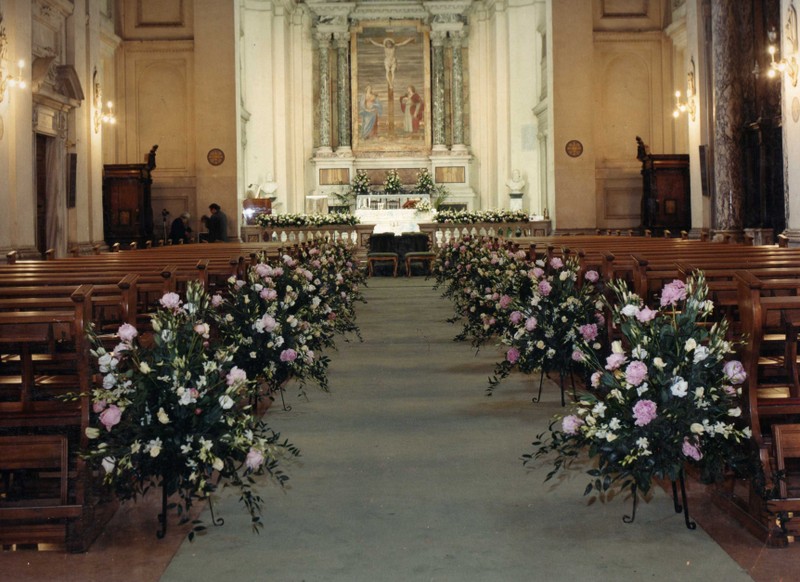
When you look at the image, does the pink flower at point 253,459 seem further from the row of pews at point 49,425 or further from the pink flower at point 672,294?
the pink flower at point 672,294

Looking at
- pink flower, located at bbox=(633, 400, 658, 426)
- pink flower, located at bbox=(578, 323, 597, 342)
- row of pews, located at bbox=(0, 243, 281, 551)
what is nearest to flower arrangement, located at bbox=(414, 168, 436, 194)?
pink flower, located at bbox=(578, 323, 597, 342)

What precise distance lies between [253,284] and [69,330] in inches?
86.5

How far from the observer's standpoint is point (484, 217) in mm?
22188

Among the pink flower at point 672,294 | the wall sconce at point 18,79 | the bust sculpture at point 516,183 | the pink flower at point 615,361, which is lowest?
the pink flower at point 615,361

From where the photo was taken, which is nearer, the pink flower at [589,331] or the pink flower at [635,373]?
the pink flower at [635,373]

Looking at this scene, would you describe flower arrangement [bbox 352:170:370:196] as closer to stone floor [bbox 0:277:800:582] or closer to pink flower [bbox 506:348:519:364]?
pink flower [bbox 506:348:519:364]

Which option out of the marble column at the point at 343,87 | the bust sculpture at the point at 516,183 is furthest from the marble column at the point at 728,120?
the marble column at the point at 343,87

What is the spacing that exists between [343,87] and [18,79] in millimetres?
16030

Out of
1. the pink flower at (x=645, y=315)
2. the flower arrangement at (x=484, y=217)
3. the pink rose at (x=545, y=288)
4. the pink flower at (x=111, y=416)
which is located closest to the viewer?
the pink flower at (x=111, y=416)

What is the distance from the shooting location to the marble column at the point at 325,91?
28.5 m

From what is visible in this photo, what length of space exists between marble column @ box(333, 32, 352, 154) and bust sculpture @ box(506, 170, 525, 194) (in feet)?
17.9

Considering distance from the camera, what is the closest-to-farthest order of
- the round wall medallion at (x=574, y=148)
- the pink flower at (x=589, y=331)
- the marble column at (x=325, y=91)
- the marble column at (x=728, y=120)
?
1. the pink flower at (x=589, y=331)
2. the marble column at (x=728, y=120)
3. the round wall medallion at (x=574, y=148)
4. the marble column at (x=325, y=91)

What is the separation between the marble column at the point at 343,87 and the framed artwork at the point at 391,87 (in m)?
0.17

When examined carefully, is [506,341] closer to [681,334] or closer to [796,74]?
[681,334]
